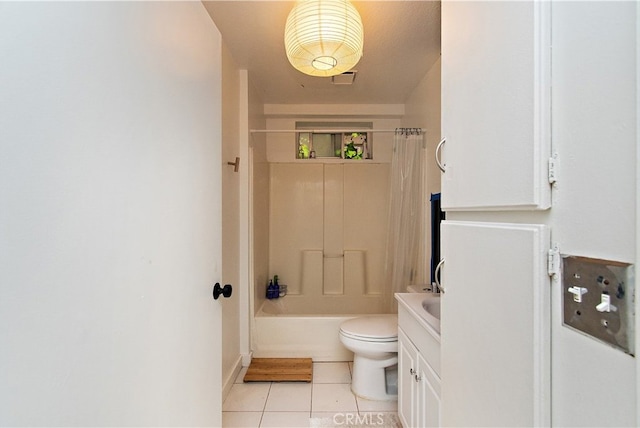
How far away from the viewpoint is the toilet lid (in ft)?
6.31

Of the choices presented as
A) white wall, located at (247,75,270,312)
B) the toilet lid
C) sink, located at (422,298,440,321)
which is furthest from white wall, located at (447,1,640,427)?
white wall, located at (247,75,270,312)

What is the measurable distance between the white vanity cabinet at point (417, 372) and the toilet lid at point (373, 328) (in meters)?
0.23

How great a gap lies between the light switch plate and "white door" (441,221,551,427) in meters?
0.05

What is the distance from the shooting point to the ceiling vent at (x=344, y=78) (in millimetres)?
2449

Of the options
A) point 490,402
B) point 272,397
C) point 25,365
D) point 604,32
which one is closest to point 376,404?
point 272,397

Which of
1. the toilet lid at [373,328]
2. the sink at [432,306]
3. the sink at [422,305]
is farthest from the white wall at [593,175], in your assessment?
the toilet lid at [373,328]

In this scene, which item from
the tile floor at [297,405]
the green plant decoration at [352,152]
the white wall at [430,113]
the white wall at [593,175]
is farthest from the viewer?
the green plant decoration at [352,152]

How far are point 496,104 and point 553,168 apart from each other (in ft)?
0.74

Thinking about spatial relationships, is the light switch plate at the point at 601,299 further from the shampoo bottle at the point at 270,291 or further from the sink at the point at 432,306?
the shampoo bottle at the point at 270,291

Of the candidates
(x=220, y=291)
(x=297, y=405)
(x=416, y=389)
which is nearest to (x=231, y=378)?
(x=297, y=405)

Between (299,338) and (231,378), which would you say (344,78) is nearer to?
(299,338)

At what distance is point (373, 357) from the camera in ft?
6.53

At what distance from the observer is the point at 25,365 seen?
19.1 inches

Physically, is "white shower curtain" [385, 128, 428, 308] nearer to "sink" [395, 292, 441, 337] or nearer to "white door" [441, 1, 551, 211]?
"sink" [395, 292, 441, 337]
